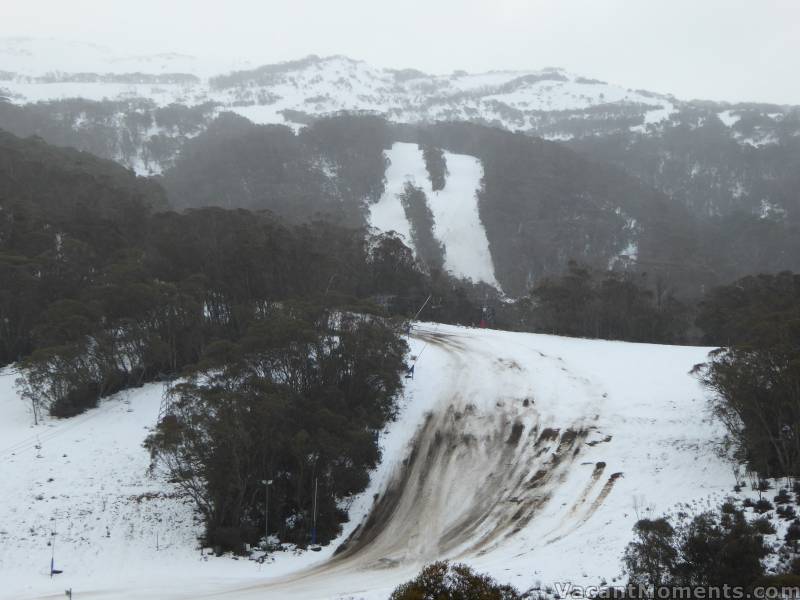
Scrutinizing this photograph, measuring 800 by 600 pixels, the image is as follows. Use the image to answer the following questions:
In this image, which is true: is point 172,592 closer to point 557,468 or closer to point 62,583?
point 62,583

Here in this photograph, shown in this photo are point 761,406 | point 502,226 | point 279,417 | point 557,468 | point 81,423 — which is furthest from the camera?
point 502,226

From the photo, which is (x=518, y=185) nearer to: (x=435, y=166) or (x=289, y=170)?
(x=435, y=166)

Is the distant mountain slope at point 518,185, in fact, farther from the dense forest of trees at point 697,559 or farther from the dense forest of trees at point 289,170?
the dense forest of trees at point 697,559

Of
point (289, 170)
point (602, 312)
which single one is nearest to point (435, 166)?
point (289, 170)

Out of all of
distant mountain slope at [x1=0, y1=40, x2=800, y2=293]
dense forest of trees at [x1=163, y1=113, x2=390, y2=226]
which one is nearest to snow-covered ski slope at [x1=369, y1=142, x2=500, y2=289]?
distant mountain slope at [x1=0, y1=40, x2=800, y2=293]

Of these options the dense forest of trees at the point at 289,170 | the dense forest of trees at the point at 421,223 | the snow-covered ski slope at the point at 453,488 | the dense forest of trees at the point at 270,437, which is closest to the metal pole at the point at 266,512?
the dense forest of trees at the point at 270,437

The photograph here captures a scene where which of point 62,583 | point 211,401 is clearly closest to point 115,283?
point 211,401
